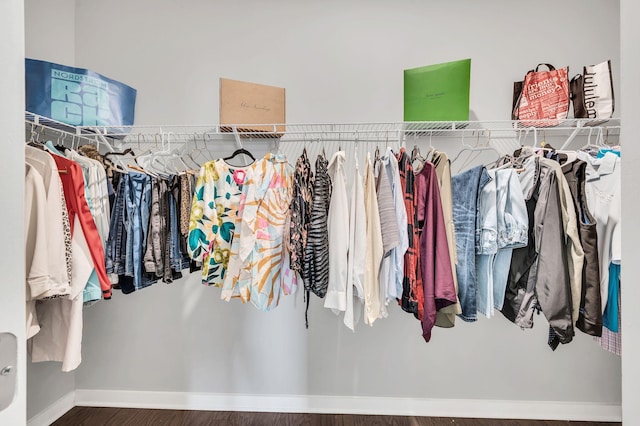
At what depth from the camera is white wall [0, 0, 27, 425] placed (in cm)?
39

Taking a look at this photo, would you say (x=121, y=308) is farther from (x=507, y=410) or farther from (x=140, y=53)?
(x=507, y=410)

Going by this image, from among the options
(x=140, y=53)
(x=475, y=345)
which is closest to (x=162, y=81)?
(x=140, y=53)

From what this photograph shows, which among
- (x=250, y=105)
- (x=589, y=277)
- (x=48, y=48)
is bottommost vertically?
(x=589, y=277)

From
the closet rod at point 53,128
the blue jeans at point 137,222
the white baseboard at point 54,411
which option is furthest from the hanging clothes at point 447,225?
the white baseboard at point 54,411

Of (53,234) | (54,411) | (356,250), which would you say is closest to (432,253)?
(356,250)

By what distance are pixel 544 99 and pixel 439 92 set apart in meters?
0.53

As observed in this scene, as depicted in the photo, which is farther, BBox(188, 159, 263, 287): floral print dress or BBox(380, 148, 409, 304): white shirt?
BBox(188, 159, 263, 287): floral print dress

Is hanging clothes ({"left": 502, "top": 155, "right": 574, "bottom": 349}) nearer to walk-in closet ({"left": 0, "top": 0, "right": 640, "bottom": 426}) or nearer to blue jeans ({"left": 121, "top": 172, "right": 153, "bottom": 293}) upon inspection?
walk-in closet ({"left": 0, "top": 0, "right": 640, "bottom": 426})

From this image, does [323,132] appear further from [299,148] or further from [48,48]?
[48,48]

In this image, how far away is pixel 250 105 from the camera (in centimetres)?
166

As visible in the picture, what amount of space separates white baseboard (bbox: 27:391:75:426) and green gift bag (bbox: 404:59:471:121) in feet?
8.27

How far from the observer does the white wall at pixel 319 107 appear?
1905mm

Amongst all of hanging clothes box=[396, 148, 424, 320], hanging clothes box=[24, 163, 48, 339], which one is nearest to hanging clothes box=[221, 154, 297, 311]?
hanging clothes box=[396, 148, 424, 320]

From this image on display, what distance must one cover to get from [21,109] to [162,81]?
1781 mm
